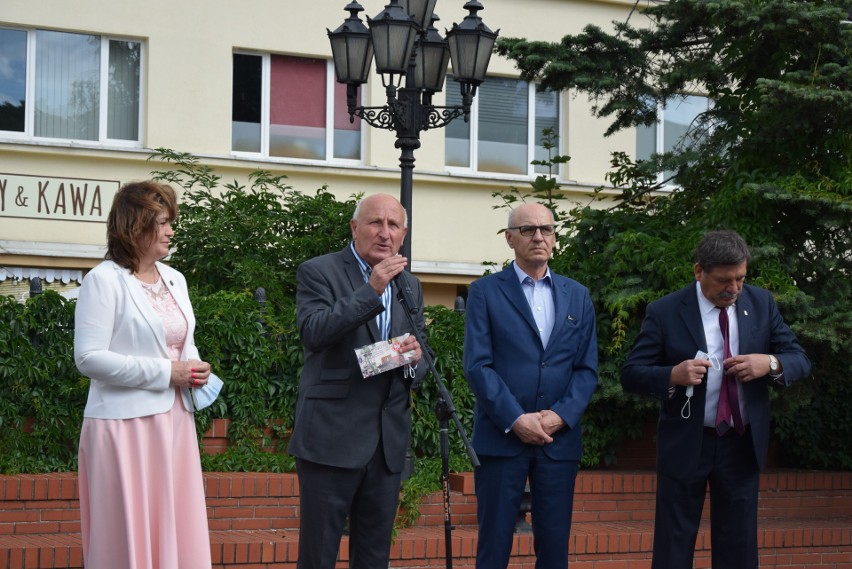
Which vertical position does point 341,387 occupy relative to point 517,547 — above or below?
above

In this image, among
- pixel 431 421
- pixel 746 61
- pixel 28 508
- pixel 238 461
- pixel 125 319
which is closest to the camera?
pixel 125 319

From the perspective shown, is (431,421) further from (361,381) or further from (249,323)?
(361,381)

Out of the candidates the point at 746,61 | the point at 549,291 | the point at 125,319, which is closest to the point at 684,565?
the point at 549,291

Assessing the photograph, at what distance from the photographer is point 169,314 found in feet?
16.9

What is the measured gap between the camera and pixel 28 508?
7.31 m

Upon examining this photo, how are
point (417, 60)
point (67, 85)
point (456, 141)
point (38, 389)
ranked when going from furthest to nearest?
point (456, 141)
point (67, 85)
point (417, 60)
point (38, 389)

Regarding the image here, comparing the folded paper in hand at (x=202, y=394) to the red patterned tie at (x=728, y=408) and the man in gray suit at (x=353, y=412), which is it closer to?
the man in gray suit at (x=353, y=412)

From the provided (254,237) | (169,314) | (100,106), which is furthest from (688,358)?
(100,106)

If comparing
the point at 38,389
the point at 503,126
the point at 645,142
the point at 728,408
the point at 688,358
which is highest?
the point at 503,126

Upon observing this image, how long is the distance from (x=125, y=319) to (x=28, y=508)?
2834 mm

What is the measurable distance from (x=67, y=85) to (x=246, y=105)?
8.02 ft

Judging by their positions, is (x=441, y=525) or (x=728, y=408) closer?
(x=728, y=408)

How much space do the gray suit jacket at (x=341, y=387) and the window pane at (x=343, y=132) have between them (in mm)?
12607

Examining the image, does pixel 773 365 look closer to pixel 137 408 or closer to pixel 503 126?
pixel 137 408
